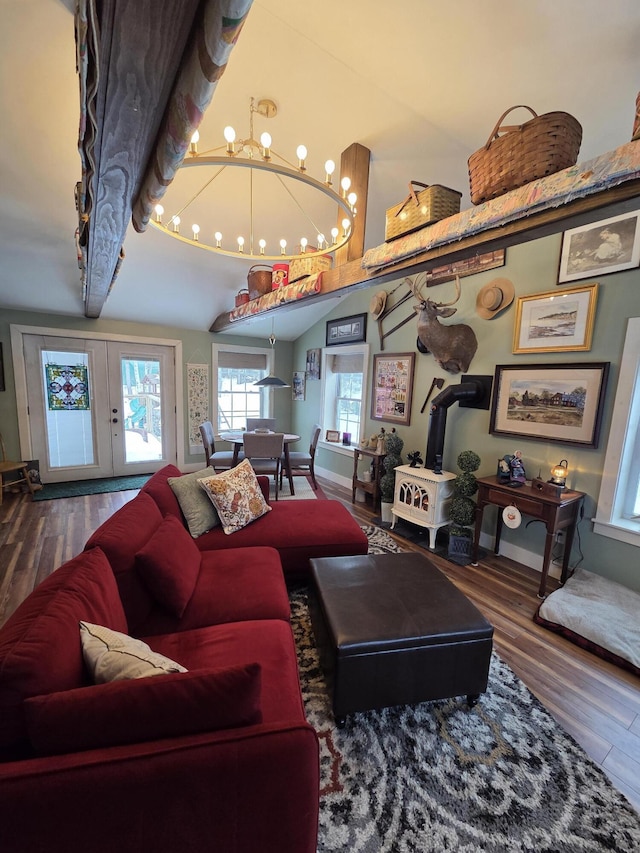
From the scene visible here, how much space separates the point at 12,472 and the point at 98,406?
1.30 metres

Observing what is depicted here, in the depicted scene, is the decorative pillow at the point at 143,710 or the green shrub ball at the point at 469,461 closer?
the decorative pillow at the point at 143,710

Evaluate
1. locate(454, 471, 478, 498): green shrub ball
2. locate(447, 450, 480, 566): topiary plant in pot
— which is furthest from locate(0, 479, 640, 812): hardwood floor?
locate(454, 471, 478, 498): green shrub ball

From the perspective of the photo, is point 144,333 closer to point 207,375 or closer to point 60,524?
point 207,375

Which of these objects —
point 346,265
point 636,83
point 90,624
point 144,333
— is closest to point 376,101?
point 346,265

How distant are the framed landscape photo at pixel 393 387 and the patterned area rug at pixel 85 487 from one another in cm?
350

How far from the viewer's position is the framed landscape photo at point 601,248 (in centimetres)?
224

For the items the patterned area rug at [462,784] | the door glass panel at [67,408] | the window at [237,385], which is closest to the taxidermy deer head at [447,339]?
the patterned area rug at [462,784]

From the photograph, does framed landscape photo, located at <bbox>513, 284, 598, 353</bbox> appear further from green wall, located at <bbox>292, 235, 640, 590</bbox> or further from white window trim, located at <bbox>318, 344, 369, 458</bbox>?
white window trim, located at <bbox>318, 344, 369, 458</bbox>

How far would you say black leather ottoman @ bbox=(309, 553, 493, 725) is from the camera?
1415 millimetres

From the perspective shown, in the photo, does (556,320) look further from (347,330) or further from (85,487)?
(85,487)

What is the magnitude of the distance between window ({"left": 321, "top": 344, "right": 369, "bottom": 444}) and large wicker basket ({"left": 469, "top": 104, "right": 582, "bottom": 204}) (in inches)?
120

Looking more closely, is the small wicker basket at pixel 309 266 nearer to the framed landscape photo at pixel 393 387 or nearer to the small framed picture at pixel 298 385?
the framed landscape photo at pixel 393 387

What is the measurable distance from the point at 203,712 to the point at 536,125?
223 centimetres

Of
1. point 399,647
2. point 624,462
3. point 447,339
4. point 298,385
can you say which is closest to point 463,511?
point 624,462
